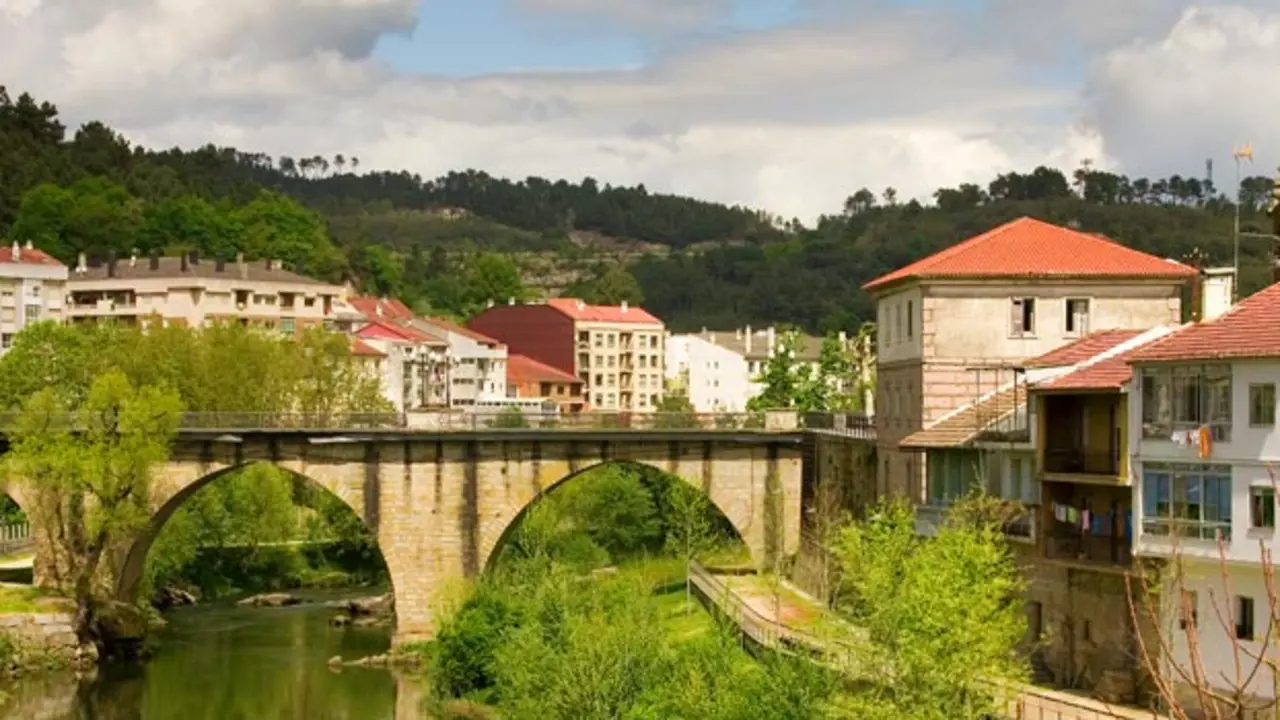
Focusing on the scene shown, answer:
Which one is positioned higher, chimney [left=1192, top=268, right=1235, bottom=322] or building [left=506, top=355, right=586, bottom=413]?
chimney [left=1192, top=268, right=1235, bottom=322]

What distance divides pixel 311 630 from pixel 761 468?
648 inches

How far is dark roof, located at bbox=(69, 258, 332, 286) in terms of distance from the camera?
127625 millimetres

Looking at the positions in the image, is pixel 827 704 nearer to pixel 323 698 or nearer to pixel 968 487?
pixel 968 487

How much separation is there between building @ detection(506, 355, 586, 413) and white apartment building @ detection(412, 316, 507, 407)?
2.14m

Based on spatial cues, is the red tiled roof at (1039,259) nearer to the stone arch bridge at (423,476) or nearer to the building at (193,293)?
the stone arch bridge at (423,476)

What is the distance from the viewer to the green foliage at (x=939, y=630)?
35531 mm

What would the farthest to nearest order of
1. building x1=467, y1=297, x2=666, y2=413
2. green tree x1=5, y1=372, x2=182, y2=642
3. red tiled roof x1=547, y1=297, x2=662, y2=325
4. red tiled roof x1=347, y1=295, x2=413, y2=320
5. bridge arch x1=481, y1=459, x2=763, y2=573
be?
1. red tiled roof x1=547, y1=297, x2=662, y2=325
2. building x1=467, y1=297, x2=666, y2=413
3. red tiled roof x1=347, y1=295, x2=413, y2=320
4. bridge arch x1=481, y1=459, x2=763, y2=573
5. green tree x1=5, y1=372, x2=182, y2=642

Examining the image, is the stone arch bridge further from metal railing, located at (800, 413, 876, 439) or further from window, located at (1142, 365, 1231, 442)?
window, located at (1142, 365, 1231, 442)

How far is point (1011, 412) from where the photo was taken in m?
48.8

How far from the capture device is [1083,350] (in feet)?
154

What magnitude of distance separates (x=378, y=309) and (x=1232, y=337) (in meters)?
115

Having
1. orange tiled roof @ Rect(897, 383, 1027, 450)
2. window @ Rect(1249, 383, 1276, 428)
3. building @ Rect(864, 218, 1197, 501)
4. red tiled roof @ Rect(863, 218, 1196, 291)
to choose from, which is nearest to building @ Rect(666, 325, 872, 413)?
red tiled roof @ Rect(863, 218, 1196, 291)

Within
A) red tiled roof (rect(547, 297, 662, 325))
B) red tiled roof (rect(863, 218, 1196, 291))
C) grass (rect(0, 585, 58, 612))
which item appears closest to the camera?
red tiled roof (rect(863, 218, 1196, 291))

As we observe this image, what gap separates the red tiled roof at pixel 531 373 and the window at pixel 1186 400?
112 m
